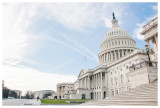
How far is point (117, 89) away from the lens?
1944 inches

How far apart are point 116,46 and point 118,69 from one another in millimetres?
21513

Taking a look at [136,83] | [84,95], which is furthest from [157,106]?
[84,95]

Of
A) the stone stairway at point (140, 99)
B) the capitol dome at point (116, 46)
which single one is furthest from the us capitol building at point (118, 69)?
the stone stairway at point (140, 99)

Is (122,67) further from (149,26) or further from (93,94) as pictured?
(149,26)

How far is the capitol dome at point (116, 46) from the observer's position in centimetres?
6638

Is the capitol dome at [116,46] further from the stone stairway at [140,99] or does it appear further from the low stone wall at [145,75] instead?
the stone stairway at [140,99]

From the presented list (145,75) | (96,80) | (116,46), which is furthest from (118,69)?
(145,75)

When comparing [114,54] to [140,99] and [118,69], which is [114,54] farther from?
[140,99]

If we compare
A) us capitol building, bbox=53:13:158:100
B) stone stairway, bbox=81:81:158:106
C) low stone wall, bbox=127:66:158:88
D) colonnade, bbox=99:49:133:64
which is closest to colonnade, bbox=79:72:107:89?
us capitol building, bbox=53:13:158:100

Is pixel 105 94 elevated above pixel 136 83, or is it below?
below

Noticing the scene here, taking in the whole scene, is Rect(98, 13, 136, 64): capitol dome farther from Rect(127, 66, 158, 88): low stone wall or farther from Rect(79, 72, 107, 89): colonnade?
Rect(127, 66, 158, 88): low stone wall

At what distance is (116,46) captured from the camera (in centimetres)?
6794

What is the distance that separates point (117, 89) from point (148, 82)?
1512 inches

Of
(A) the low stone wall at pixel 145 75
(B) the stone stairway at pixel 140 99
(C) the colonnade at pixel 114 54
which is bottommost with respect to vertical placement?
(B) the stone stairway at pixel 140 99
